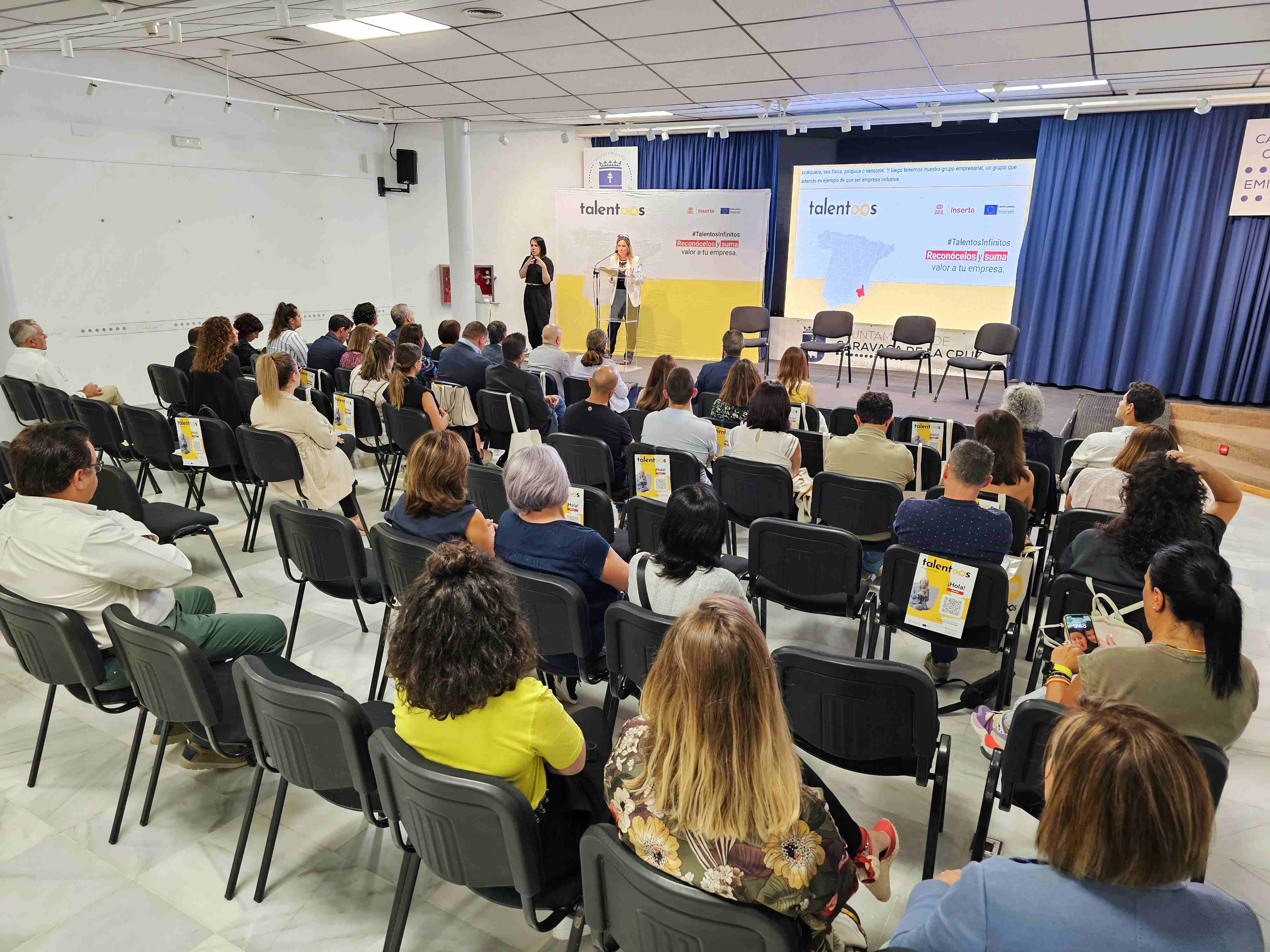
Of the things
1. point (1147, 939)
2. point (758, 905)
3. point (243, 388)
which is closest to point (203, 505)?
point (243, 388)

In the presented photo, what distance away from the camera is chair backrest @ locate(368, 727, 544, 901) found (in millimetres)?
1607

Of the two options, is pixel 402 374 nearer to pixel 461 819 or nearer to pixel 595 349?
pixel 595 349

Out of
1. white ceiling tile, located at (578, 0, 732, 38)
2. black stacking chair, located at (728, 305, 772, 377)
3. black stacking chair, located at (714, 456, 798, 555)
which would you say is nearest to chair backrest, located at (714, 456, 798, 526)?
black stacking chair, located at (714, 456, 798, 555)

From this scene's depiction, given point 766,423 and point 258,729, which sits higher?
point 766,423

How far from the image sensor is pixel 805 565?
3.23 m

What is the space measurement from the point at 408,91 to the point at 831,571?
24.9 feet

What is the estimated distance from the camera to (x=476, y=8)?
526 cm

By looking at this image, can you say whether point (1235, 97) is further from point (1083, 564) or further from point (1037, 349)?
point (1083, 564)

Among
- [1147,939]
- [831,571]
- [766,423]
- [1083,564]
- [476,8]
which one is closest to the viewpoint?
[1147,939]

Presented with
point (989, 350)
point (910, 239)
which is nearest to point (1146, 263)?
point (989, 350)

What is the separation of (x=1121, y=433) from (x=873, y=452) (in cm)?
133

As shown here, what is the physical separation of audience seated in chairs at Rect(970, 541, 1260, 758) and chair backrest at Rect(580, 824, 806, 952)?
3.49 ft

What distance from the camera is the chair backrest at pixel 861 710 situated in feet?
6.79

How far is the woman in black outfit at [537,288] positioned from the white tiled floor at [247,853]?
771 centimetres
